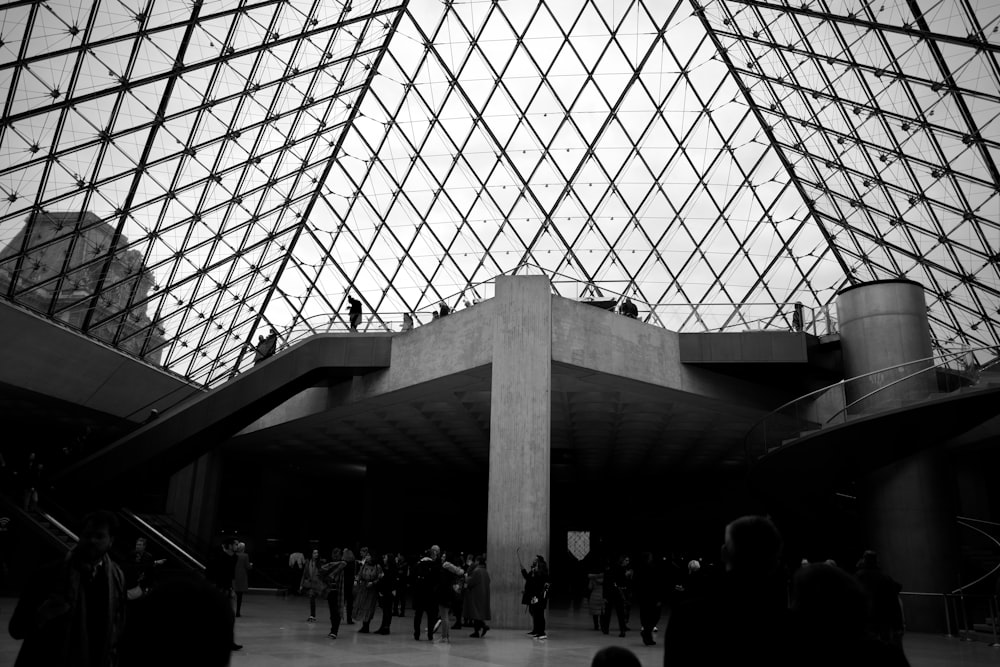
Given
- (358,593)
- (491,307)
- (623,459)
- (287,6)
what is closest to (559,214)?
(623,459)

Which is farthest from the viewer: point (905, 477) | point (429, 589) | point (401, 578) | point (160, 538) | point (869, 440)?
point (160, 538)

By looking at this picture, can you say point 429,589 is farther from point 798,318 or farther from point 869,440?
point 798,318

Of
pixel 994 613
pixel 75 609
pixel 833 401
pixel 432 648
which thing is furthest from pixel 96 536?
pixel 833 401

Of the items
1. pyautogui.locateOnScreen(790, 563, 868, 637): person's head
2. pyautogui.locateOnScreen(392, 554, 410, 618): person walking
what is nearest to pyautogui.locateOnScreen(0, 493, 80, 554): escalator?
pyautogui.locateOnScreen(392, 554, 410, 618): person walking

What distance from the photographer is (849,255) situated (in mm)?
34250

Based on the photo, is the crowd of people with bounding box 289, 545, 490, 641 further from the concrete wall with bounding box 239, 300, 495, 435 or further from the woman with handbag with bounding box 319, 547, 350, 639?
the concrete wall with bounding box 239, 300, 495, 435

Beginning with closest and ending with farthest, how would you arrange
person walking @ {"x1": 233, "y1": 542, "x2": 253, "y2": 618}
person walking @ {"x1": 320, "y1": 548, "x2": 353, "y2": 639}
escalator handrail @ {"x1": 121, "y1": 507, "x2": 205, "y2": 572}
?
person walking @ {"x1": 320, "y1": 548, "x2": 353, "y2": 639}, person walking @ {"x1": 233, "y1": 542, "x2": 253, "y2": 618}, escalator handrail @ {"x1": 121, "y1": 507, "x2": 205, "y2": 572}

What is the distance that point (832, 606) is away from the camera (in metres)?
2.45

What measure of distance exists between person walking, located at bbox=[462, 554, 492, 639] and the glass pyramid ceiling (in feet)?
32.2

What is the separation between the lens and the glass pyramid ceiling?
78.5 feet

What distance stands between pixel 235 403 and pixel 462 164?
1665cm

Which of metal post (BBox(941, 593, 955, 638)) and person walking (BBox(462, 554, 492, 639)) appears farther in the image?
metal post (BBox(941, 593, 955, 638))

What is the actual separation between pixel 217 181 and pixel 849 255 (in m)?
27.4

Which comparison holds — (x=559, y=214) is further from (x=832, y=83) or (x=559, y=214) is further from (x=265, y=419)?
(x=265, y=419)
